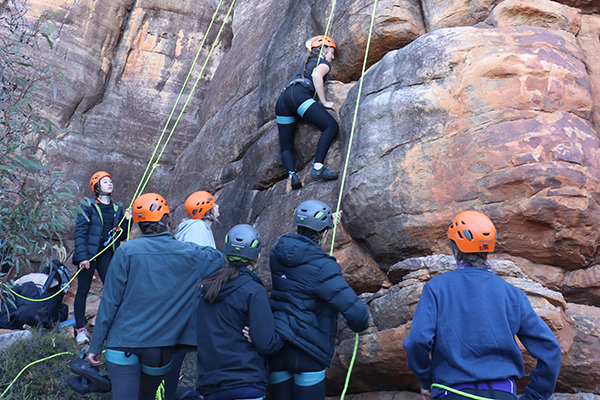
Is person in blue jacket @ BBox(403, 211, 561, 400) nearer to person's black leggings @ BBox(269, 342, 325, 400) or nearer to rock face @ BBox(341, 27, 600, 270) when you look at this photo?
person's black leggings @ BBox(269, 342, 325, 400)

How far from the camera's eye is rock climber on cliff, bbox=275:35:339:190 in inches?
301

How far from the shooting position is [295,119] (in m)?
A: 8.23

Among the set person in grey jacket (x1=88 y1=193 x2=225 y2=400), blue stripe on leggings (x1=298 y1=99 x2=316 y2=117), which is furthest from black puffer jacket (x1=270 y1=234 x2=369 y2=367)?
blue stripe on leggings (x1=298 y1=99 x2=316 y2=117)

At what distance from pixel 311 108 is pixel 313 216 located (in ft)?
11.8

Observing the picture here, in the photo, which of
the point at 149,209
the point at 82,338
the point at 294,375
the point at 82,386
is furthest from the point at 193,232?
the point at 82,338

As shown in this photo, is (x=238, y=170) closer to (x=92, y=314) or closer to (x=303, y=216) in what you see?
(x=92, y=314)

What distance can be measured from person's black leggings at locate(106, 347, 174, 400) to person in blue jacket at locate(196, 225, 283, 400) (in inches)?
21.7

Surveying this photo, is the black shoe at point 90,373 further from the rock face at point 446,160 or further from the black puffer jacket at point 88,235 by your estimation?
the black puffer jacket at point 88,235

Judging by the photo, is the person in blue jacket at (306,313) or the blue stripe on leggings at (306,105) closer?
the person in blue jacket at (306,313)

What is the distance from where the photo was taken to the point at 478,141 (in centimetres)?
593

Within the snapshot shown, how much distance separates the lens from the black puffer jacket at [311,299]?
13.5ft

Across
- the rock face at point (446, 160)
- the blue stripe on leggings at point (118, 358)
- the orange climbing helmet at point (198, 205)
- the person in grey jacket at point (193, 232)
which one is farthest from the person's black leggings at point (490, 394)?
the orange climbing helmet at point (198, 205)

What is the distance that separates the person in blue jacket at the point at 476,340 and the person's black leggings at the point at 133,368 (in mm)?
2120

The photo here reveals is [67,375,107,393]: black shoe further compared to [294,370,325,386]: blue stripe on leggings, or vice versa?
[67,375,107,393]: black shoe
